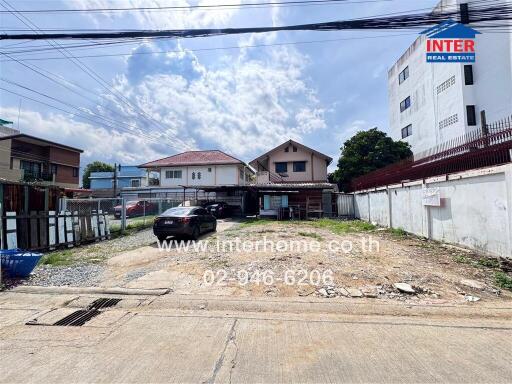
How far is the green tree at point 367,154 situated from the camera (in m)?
25.2

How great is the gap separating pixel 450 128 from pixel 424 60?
784cm

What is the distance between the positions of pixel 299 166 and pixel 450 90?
585 inches

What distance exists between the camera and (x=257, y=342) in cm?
337

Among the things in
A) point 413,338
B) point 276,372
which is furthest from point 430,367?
point 276,372

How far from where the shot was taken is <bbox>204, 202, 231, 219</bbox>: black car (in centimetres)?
2196

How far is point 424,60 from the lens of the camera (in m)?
27.3

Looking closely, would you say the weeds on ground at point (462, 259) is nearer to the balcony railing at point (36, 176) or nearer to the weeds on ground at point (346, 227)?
the weeds on ground at point (346, 227)

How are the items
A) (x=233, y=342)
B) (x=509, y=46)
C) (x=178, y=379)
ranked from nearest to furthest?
(x=178, y=379), (x=233, y=342), (x=509, y=46)

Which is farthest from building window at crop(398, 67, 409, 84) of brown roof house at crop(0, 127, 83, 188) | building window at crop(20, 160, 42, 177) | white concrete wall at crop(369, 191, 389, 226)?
building window at crop(20, 160, 42, 177)

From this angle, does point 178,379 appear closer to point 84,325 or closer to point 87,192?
point 84,325

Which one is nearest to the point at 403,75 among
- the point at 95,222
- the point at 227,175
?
the point at 227,175

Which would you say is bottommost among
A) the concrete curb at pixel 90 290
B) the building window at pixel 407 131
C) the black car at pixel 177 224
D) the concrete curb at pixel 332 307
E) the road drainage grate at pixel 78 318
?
the concrete curb at pixel 332 307

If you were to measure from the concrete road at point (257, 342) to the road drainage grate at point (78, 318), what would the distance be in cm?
14

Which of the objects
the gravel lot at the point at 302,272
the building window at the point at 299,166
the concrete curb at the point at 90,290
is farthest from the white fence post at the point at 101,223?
the building window at the point at 299,166
